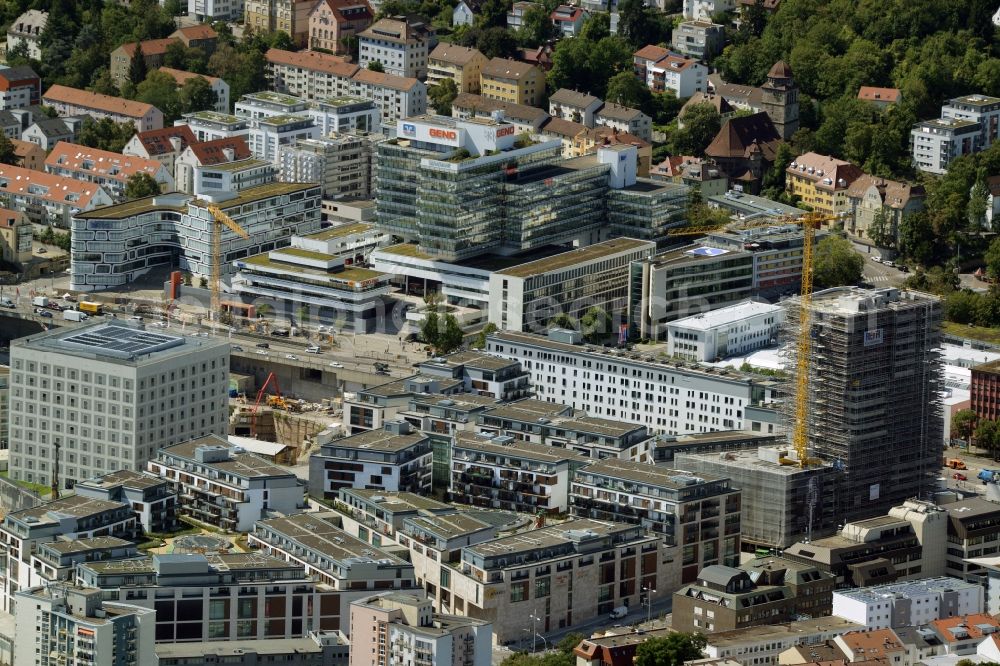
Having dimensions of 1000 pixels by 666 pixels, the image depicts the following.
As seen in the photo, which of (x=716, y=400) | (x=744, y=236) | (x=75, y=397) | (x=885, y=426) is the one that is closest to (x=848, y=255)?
(x=744, y=236)

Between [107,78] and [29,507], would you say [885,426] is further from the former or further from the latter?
[107,78]

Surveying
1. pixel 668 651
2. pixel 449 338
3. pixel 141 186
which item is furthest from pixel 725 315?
pixel 668 651

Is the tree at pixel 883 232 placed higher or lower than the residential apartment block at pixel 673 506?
higher

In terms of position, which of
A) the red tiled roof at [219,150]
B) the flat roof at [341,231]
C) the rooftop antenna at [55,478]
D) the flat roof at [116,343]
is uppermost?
the red tiled roof at [219,150]

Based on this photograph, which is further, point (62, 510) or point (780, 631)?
point (62, 510)

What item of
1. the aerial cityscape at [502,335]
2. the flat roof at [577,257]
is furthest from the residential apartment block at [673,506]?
the flat roof at [577,257]

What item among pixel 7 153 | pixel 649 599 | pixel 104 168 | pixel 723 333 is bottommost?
pixel 649 599

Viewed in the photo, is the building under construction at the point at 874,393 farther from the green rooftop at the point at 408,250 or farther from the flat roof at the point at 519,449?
the green rooftop at the point at 408,250

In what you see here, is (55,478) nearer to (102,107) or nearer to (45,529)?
(45,529)
